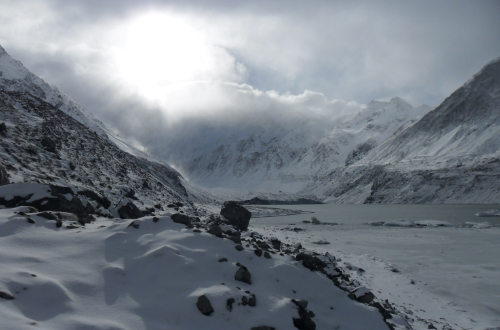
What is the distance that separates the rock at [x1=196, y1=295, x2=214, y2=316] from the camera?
7777mm

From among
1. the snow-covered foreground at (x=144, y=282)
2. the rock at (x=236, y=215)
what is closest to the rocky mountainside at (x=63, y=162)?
the snow-covered foreground at (x=144, y=282)

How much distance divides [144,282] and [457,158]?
174 meters

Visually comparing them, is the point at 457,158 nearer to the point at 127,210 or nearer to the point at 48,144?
the point at 127,210

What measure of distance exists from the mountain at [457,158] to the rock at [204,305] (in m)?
145

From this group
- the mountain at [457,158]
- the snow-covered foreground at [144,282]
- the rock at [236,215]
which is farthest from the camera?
the mountain at [457,158]

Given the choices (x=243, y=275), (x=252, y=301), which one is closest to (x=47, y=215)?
(x=243, y=275)

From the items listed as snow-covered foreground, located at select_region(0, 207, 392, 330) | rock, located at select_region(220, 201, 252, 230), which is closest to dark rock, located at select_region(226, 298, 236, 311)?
snow-covered foreground, located at select_region(0, 207, 392, 330)

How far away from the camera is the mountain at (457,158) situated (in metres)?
131

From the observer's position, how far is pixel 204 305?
25.8 ft

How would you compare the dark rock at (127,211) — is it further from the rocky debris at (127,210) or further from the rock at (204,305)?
the rock at (204,305)

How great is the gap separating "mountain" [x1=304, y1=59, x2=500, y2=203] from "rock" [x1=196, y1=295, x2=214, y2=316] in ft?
476

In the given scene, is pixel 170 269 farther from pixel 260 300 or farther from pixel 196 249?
pixel 260 300

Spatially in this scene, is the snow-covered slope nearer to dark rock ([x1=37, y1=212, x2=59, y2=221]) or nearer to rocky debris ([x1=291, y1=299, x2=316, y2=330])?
dark rock ([x1=37, y1=212, x2=59, y2=221])

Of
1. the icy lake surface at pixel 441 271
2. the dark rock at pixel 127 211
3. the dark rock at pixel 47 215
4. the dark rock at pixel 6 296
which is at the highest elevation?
the dark rock at pixel 47 215
